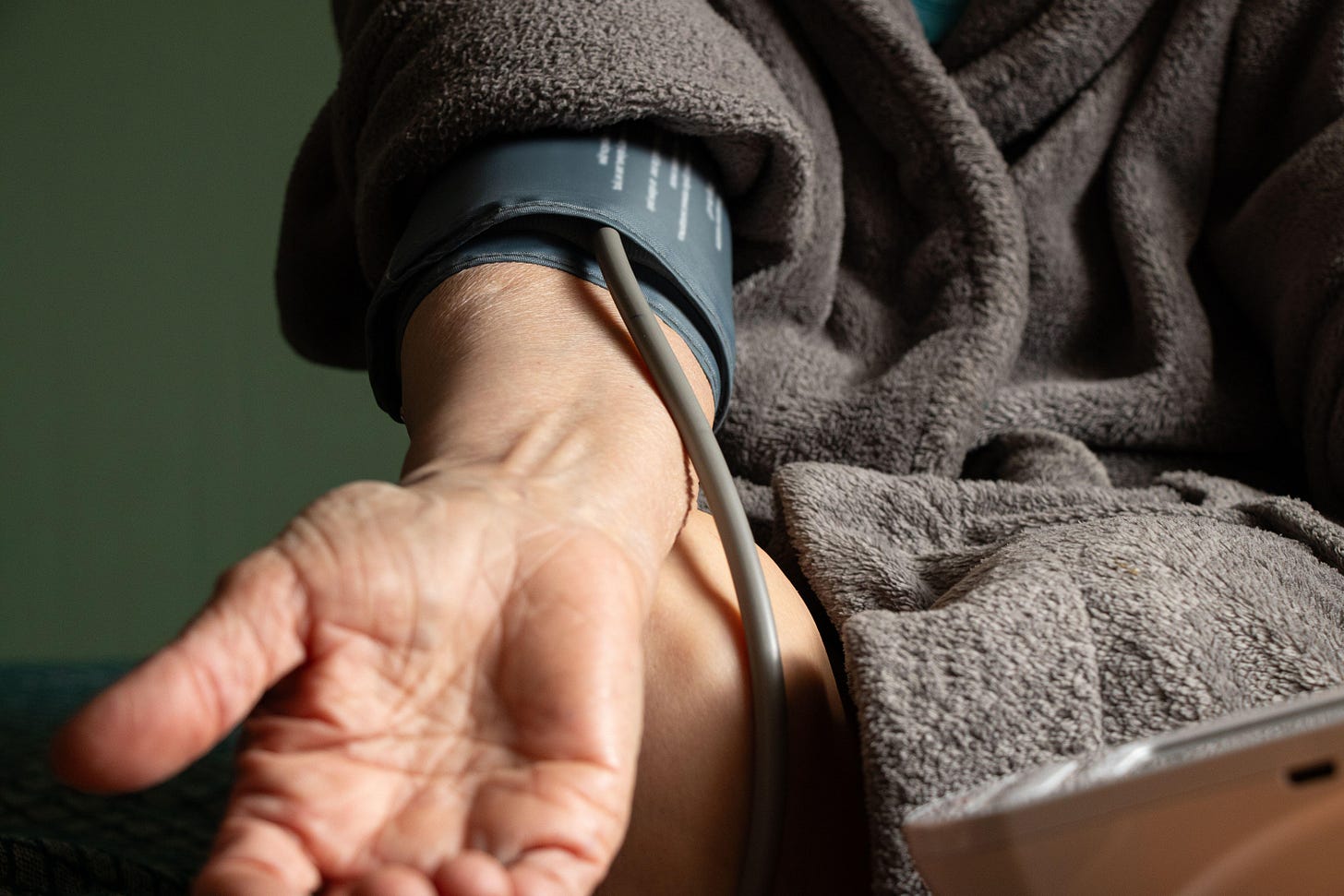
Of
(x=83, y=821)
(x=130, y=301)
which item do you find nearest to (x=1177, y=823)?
(x=83, y=821)

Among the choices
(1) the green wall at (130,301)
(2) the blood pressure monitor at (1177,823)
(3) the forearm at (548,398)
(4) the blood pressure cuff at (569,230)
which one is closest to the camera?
(2) the blood pressure monitor at (1177,823)

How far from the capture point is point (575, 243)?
463 mm

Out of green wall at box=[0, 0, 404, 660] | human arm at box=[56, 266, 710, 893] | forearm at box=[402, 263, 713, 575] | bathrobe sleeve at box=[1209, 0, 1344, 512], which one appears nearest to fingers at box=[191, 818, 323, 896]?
human arm at box=[56, 266, 710, 893]

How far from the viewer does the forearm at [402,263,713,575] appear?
347 mm

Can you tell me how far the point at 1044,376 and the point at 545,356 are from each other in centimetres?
35

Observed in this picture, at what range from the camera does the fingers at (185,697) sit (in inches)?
9.0

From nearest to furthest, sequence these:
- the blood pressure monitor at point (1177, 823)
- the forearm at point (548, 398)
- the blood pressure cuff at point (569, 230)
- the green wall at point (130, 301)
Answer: the blood pressure monitor at point (1177, 823) < the forearm at point (548, 398) < the blood pressure cuff at point (569, 230) < the green wall at point (130, 301)

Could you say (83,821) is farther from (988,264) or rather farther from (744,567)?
(988,264)

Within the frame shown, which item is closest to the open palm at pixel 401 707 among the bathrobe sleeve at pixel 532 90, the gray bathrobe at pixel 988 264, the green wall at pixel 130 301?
the gray bathrobe at pixel 988 264

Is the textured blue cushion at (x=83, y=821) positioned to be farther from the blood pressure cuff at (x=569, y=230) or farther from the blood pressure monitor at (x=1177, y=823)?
the blood pressure monitor at (x=1177, y=823)

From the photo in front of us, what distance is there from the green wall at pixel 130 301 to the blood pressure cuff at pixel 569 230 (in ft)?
2.95

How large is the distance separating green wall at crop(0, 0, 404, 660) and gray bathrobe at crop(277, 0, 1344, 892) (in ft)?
2.22

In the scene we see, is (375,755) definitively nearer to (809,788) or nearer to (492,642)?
(492,642)

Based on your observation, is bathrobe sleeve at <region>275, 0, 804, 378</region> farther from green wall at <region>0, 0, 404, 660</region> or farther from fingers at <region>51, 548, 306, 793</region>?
green wall at <region>0, 0, 404, 660</region>
